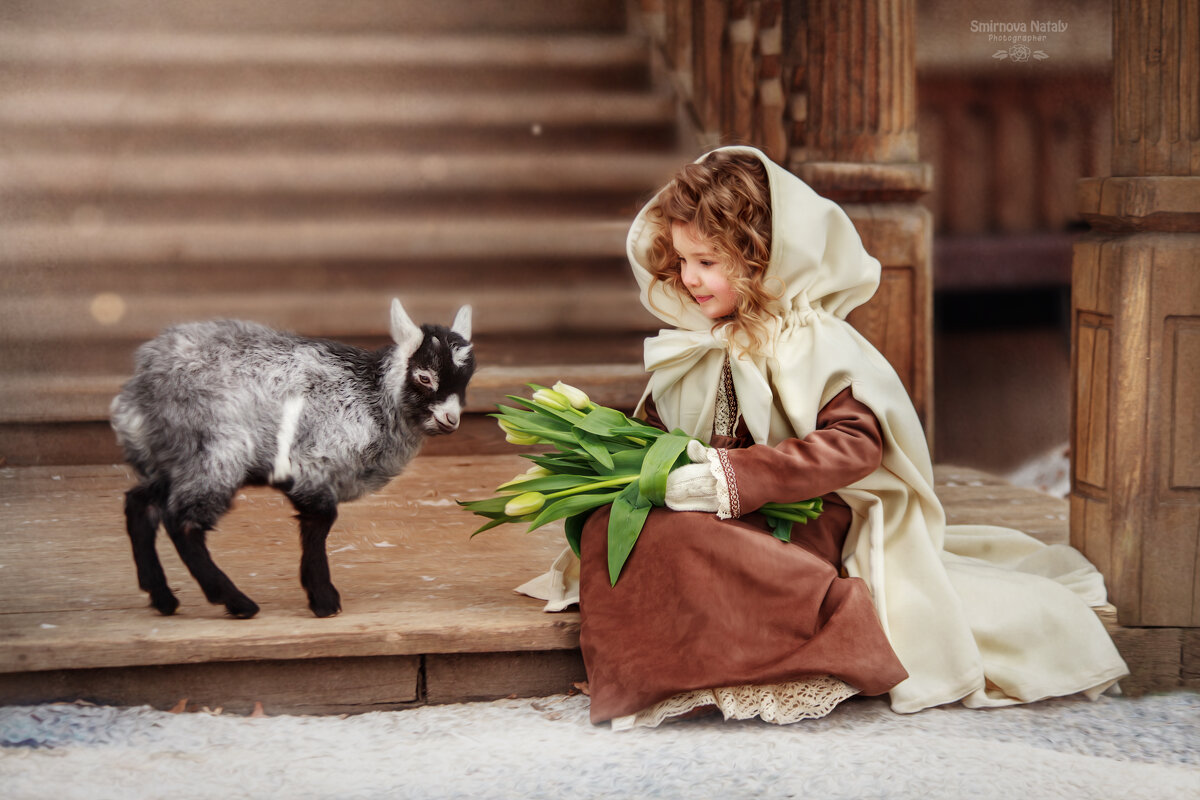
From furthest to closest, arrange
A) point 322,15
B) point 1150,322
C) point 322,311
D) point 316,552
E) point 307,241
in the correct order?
point 322,15
point 307,241
point 322,311
point 1150,322
point 316,552

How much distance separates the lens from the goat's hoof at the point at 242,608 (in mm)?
2414

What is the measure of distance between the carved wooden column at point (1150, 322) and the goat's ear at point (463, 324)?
4.78 ft

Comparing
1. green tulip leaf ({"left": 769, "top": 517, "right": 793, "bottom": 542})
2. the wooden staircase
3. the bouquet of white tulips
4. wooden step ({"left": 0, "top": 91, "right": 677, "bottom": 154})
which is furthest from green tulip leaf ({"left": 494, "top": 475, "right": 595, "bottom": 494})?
wooden step ({"left": 0, "top": 91, "right": 677, "bottom": 154})

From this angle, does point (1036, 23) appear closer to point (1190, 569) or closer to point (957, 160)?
point (957, 160)

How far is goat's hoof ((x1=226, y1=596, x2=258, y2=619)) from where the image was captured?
2.41 meters

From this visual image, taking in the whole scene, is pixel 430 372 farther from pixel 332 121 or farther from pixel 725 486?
pixel 332 121

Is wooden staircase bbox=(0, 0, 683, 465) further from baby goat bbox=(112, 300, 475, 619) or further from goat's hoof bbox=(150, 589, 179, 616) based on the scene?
goat's hoof bbox=(150, 589, 179, 616)

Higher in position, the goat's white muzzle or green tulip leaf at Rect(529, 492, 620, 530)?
the goat's white muzzle

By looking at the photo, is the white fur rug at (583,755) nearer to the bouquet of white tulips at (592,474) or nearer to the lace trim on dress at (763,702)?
the lace trim on dress at (763,702)

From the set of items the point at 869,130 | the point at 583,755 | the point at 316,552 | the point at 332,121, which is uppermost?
the point at 332,121

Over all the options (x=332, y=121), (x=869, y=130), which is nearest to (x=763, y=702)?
(x=869, y=130)

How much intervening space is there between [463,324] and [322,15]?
10.1ft

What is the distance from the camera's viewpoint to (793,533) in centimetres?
240

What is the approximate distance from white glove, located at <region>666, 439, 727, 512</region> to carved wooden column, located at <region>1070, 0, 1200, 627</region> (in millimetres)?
1029
